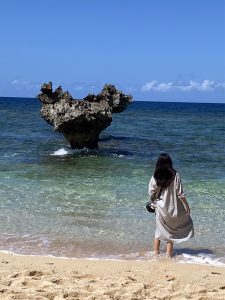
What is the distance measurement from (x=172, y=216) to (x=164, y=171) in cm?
75

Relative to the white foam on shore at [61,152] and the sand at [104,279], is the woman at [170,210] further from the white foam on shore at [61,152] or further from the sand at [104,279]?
the white foam on shore at [61,152]

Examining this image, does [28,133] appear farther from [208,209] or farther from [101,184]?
[208,209]

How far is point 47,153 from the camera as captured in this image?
70.5 feet

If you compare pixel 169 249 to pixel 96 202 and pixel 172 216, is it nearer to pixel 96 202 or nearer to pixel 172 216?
pixel 172 216

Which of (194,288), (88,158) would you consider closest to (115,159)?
(88,158)

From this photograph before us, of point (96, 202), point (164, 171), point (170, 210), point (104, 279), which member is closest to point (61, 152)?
point (96, 202)

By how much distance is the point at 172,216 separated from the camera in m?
7.91

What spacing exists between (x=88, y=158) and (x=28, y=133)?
1310 centimetres

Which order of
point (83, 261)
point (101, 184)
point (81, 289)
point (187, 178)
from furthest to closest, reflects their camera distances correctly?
point (187, 178)
point (101, 184)
point (83, 261)
point (81, 289)

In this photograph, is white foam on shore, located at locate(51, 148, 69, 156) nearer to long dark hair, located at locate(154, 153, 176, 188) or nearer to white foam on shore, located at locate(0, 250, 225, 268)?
white foam on shore, located at locate(0, 250, 225, 268)

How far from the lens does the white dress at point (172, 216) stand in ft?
25.8

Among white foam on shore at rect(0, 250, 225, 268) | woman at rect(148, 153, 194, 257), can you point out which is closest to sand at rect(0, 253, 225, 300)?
white foam on shore at rect(0, 250, 225, 268)

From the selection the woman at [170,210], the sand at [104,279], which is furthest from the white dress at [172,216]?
the sand at [104,279]

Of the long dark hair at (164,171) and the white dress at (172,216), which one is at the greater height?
the long dark hair at (164,171)
